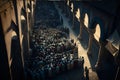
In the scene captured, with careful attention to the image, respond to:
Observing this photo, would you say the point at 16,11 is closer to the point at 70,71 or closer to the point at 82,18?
the point at 70,71

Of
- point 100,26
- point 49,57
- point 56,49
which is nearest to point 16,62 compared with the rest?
point 49,57

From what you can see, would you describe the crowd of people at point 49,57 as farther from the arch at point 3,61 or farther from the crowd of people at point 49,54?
the arch at point 3,61

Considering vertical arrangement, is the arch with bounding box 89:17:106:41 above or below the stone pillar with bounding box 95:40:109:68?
above

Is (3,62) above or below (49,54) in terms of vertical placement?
above

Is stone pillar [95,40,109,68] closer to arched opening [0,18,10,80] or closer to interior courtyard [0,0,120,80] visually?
interior courtyard [0,0,120,80]

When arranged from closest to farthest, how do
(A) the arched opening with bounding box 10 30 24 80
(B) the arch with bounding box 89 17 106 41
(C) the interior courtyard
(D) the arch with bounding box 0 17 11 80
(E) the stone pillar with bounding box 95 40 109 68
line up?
1. (D) the arch with bounding box 0 17 11 80
2. (C) the interior courtyard
3. (A) the arched opening with bounding box 10 30 24 80
4. (B) the arch with bounding box 89 17 106 41
5. (E) the stone pillar with bounding box 95 40 109 68

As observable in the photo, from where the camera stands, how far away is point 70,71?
14547 millimetres

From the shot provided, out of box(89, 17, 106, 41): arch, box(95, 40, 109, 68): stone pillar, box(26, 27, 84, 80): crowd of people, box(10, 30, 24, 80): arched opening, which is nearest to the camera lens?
box(10, 30, 24, 80): arched opening

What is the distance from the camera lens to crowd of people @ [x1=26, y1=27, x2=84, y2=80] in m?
13.3

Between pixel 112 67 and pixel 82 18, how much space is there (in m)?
6.63

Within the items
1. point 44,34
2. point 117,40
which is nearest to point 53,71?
point 117,40

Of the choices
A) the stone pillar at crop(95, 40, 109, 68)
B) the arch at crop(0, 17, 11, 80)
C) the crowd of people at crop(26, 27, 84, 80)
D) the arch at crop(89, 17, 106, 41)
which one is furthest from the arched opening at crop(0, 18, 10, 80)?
the stone pillar at crop(95, 40, 109, 68)

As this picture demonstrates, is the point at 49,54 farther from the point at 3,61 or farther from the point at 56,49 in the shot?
the point at 3,61

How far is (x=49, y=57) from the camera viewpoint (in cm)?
1467
